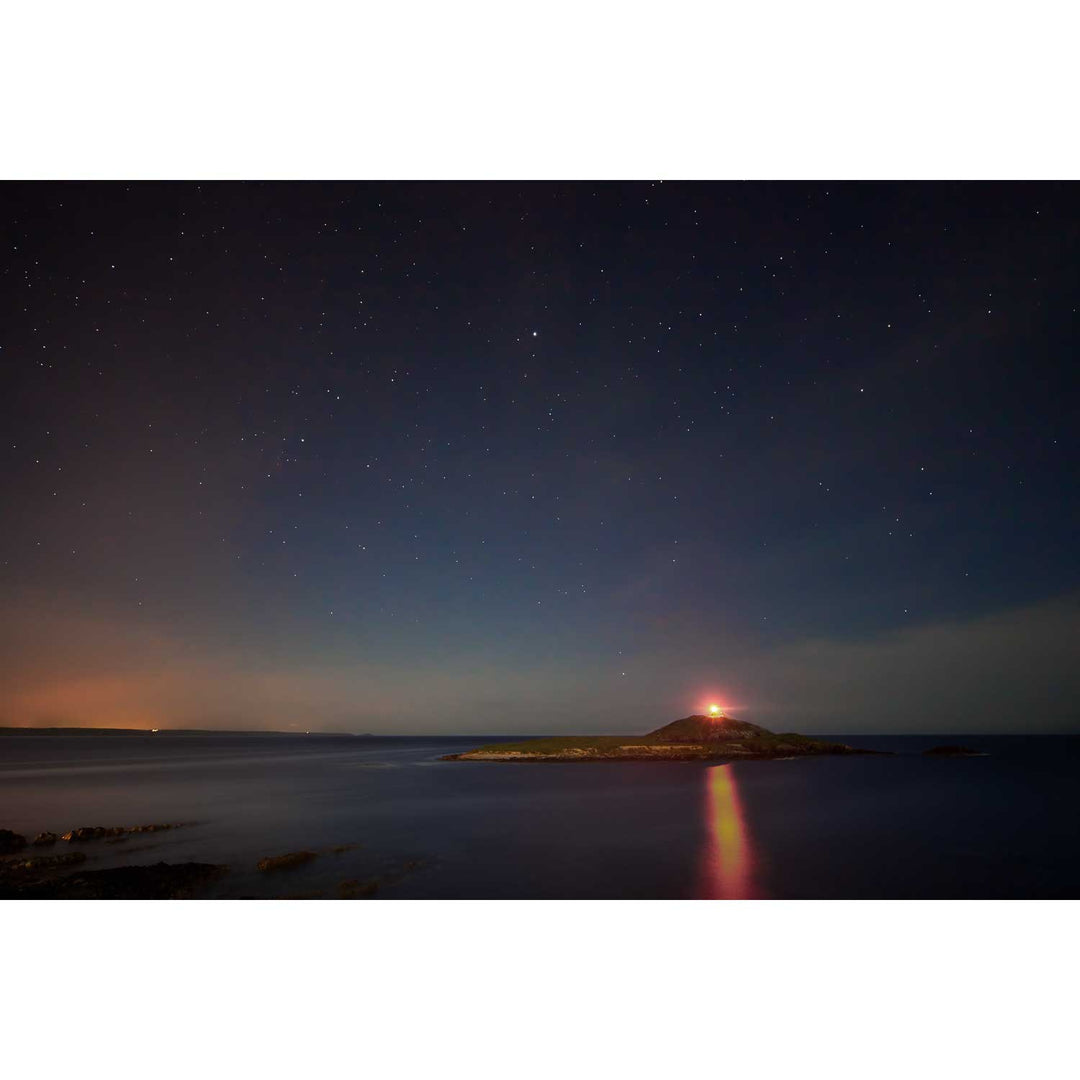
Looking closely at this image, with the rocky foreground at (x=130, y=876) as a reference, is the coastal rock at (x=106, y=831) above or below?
above

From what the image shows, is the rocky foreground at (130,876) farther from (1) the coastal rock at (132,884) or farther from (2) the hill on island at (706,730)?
(2) the hill on island at (706,730)

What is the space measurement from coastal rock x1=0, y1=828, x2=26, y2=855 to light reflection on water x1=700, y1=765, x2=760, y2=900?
12.8 meters

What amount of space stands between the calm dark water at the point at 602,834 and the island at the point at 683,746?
15.8m

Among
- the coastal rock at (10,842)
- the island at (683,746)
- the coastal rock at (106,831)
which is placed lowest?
the coastal rock at (10,842)

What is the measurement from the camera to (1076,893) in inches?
361

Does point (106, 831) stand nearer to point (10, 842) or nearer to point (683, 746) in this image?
point (10, 842)

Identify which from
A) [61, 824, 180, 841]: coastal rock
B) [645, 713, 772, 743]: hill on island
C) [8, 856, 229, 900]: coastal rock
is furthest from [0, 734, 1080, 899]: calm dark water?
[645, 713, 772, 743]: hill on island

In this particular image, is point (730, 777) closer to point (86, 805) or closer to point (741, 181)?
point (86, 805)

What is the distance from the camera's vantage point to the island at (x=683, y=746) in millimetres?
42875

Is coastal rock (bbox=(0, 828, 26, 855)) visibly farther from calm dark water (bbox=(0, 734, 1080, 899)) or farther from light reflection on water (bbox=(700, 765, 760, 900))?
light reflection on water (bbox=(700, 765, 760, 900))

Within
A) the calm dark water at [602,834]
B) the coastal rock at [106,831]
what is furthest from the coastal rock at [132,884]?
the coastal rock at [106,831]

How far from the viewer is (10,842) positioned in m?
11.4

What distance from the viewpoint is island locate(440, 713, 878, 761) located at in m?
42.9
